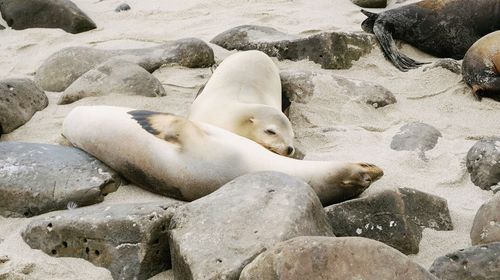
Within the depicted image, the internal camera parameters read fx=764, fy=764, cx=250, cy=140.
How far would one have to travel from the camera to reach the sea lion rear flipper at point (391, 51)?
5.14 meters

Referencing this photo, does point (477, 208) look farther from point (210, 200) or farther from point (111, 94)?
point (111, 94)

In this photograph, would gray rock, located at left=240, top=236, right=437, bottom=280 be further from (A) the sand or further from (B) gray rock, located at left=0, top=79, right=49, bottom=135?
(B) gray rock, located at left=0, top=79, right=49, bottom=135

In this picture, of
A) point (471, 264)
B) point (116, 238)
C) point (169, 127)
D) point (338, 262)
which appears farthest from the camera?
point (169, 127)

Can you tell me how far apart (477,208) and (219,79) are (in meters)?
1.71

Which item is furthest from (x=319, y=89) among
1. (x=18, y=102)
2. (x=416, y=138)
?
(x=18, y=102)

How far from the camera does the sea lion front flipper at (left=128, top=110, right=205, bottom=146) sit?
124 inches

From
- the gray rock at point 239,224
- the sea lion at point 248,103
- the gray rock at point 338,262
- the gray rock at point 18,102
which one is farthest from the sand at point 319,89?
the gray rock at point 338,262

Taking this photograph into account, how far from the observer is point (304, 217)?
2.48 m

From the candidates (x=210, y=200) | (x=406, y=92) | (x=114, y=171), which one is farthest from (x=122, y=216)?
(x=406, y=92)

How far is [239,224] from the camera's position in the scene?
2453 millimetres

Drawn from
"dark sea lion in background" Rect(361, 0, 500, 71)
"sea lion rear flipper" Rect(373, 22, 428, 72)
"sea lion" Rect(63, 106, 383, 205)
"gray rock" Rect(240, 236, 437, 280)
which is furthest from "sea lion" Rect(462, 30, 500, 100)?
"gray rock" Rect(240, 236, 437, 280)

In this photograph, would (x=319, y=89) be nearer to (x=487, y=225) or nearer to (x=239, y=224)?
(x=487, y=225)

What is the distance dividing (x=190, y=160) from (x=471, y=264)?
1.21m

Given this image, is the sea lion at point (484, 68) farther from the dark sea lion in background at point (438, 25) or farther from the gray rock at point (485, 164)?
the gray rock at point (485, 164)
